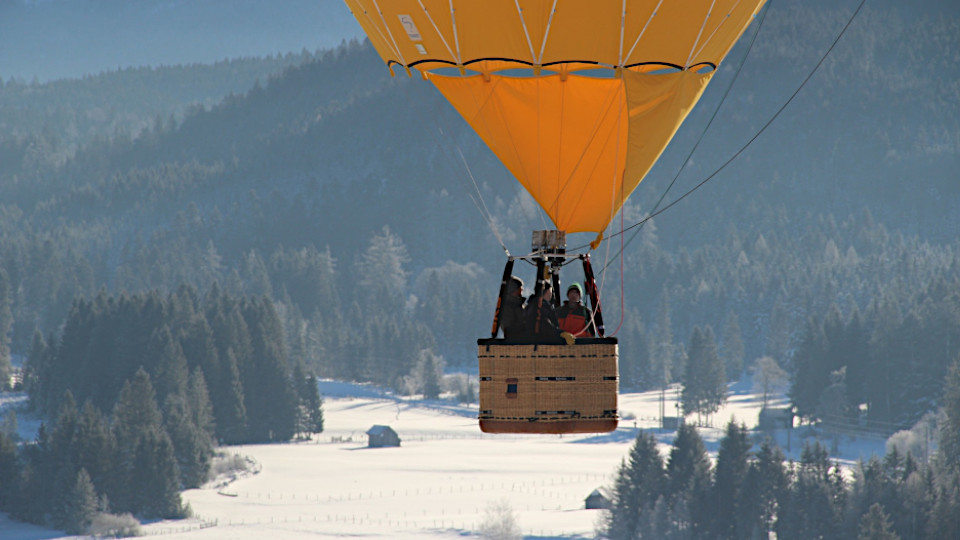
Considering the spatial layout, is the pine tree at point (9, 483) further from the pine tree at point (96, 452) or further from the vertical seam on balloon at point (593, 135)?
the vertical seam on balloon at point (593, 135)

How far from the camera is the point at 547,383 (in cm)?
1288

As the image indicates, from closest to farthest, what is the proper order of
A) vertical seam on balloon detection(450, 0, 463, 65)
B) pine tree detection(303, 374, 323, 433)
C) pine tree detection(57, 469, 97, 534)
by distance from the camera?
vertical seam on balloon detection(450, 0, 463, 65), pine tree detection(57, 469, 97, 534), pine tree detection(303, 374, 323, 433)

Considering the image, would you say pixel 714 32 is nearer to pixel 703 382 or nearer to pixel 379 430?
pixel 379 430

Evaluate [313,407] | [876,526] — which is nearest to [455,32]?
[876,526]

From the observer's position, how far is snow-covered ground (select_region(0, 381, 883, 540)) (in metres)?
67.2

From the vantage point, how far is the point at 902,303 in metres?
133

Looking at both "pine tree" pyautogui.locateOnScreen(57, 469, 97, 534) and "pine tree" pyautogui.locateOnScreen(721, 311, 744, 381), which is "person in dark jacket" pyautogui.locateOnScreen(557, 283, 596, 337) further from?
"pine tree" pyautogui.locateOnScreen(721, 311, 744, 381)

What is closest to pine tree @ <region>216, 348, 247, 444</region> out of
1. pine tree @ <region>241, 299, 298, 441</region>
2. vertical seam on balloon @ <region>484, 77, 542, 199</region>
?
pine tree @ <region>241, 299, 298, 441</region>

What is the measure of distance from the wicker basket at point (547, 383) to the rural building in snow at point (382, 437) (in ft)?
259

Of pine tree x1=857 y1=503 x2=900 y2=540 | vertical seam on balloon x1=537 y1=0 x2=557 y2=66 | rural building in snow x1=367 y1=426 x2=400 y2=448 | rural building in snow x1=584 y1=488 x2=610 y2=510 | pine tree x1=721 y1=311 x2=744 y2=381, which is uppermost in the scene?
pine tree x1=721 y1=311 x2=744 y2=381

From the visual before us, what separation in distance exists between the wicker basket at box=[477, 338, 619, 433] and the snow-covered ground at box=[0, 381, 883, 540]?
50.0 metres

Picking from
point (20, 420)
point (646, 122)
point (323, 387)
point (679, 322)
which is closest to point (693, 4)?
point (646, 122)

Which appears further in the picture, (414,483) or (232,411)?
(232,411)

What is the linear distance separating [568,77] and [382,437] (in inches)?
3084
